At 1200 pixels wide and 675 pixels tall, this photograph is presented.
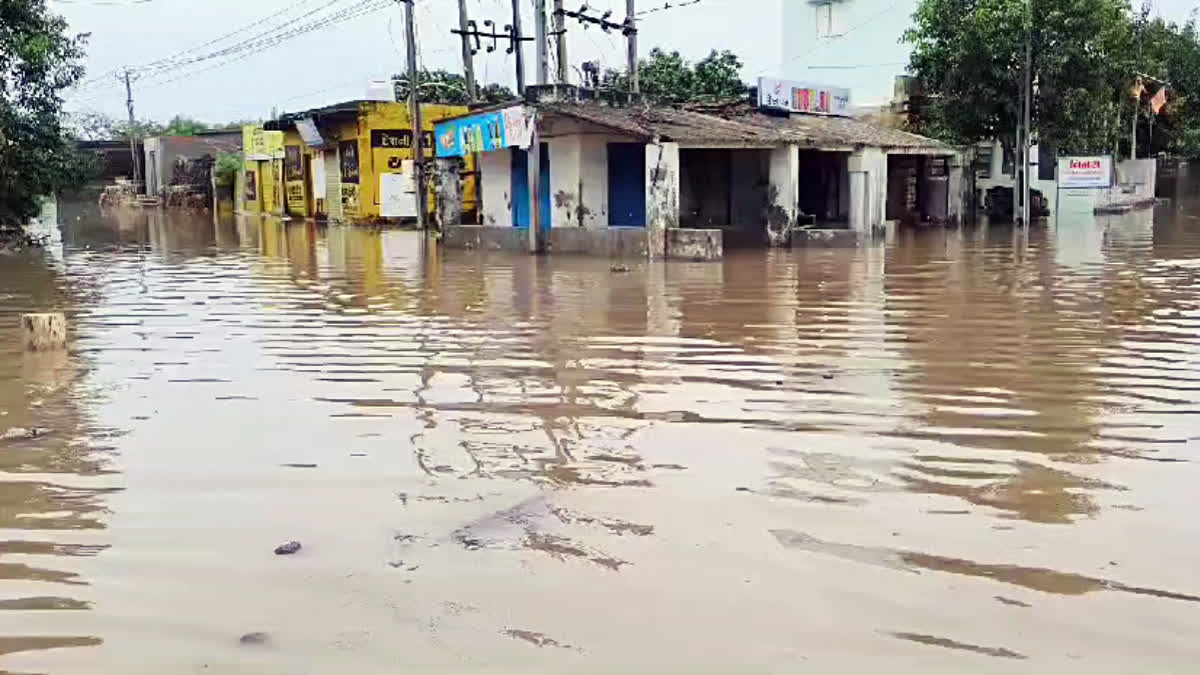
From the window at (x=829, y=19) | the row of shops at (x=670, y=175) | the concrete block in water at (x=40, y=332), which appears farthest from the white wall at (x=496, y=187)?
the window at (x=829, y=19)

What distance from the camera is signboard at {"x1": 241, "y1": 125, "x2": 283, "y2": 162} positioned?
4425cm

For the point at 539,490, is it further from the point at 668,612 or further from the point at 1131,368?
the point at 1131,368

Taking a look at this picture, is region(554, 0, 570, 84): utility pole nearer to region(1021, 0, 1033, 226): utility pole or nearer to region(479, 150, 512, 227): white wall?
region(479, 150, 512, 227): white wall

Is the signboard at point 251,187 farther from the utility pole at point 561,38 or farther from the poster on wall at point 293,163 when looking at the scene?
the utility pole at point 561,38

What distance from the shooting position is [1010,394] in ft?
24.1

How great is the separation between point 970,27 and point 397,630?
2825 centimetres

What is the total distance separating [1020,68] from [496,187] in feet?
45.4

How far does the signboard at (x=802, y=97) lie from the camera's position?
86.1ft

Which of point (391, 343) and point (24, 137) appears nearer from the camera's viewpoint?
point (391, 343)

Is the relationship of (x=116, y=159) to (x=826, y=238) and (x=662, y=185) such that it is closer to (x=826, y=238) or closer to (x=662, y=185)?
(x=662, y=185)

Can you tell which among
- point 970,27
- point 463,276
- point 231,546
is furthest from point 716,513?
point 970,27

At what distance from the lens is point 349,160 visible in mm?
37562

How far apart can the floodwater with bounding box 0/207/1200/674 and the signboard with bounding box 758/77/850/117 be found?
50.2ft

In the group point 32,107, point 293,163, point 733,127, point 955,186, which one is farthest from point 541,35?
point 293,163
